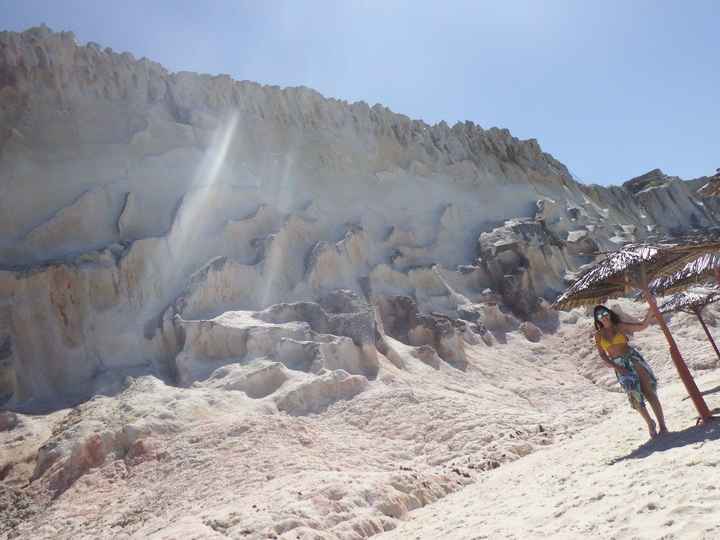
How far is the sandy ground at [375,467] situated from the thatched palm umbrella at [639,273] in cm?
92

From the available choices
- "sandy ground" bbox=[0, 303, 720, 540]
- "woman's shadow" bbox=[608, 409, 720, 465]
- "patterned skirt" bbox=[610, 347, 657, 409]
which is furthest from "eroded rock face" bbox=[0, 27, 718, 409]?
"woman's shadow" bbox=[608, 409, 720, 465]

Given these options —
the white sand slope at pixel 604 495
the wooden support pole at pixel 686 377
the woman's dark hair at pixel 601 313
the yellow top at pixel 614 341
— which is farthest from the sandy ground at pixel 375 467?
the woman's dark hair at pixel 601 313

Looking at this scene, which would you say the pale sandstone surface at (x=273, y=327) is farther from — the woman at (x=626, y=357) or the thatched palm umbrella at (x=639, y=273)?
the thatched palm umbrella at (x=639, y=273)

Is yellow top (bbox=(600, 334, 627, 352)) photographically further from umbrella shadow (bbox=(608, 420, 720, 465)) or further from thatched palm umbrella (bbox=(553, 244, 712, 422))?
umbrella shadow (bbox=(608, 420, 720, 465))

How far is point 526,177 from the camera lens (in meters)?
24.6

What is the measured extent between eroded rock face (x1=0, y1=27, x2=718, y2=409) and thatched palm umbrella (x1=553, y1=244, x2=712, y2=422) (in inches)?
205

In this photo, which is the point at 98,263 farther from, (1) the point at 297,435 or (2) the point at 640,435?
(2) the point at 640,435

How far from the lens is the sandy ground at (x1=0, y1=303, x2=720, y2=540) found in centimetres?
390

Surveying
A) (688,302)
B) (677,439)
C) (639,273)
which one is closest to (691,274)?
(639,273)

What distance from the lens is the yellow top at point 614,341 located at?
554 cm

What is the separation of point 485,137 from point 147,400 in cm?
2031

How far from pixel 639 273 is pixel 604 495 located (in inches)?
122

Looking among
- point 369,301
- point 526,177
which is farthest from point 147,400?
point 526,177

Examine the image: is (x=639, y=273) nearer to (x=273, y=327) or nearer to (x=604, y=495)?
(x=604, y=495)
